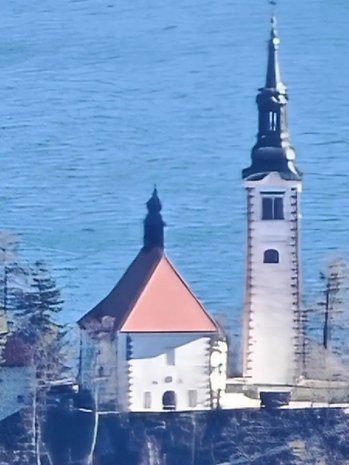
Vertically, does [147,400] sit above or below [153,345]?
below

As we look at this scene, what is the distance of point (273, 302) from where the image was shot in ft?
21.0

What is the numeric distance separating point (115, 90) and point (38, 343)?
2.36 ft

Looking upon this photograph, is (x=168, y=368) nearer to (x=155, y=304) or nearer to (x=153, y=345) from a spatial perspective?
(x=153, y=345)

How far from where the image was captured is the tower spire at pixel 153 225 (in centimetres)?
644

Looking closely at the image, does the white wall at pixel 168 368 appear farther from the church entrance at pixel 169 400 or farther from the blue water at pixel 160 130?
the blue water at pixel 160 130

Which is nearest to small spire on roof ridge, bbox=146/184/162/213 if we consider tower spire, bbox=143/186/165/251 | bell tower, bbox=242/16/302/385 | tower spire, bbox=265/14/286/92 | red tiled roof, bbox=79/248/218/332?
tower spire, bbox=143/186/165/251

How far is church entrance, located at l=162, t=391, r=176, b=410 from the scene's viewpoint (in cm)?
640

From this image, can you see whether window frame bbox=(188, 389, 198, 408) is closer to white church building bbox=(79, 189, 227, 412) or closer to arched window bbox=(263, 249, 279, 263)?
white church building bbox=(79, 189, 227, 412)

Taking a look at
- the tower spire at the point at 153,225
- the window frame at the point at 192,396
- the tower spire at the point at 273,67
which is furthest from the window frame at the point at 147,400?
the tower spire at the point at 273,67

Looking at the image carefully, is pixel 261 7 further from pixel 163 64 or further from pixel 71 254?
pixel 71 254

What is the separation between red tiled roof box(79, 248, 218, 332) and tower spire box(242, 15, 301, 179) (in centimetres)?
35

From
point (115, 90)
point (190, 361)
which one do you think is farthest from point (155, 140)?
point (190, 361)

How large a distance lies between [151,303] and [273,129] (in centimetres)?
58

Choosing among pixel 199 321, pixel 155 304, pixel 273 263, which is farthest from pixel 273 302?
pixel 155 304
